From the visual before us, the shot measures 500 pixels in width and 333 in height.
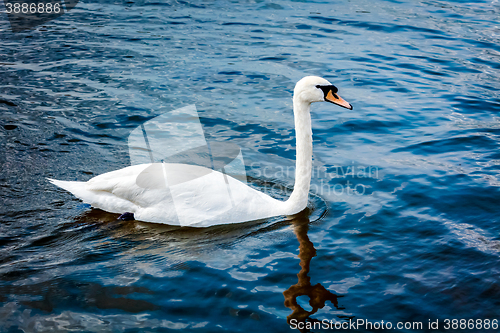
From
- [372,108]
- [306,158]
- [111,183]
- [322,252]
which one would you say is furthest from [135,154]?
[372,108]

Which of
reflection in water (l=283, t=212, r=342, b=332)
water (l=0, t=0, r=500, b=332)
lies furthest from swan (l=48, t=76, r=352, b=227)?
reflection in water (l=283, t=212, r=342, b=332)

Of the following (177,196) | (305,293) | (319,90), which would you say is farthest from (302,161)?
(305,293)

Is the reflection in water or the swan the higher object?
the swan

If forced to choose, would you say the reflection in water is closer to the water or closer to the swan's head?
the water

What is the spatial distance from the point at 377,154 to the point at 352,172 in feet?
2.79

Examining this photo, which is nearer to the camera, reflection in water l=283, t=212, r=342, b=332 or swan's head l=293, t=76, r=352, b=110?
reflection in water l=283, t=212, r=342, b=332

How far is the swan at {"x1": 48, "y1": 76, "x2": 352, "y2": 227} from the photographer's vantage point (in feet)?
18.7

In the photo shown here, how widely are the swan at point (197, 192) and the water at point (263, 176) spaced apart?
17 cm

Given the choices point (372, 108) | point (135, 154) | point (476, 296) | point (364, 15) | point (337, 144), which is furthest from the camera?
point (364, 15)

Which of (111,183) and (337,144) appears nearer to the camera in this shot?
(111,183)

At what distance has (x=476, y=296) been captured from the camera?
4.54 m

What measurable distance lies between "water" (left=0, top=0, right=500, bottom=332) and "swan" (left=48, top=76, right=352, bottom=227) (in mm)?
166

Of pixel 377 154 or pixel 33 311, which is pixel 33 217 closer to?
pixel 33 311

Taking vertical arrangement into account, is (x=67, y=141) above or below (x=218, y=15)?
below
